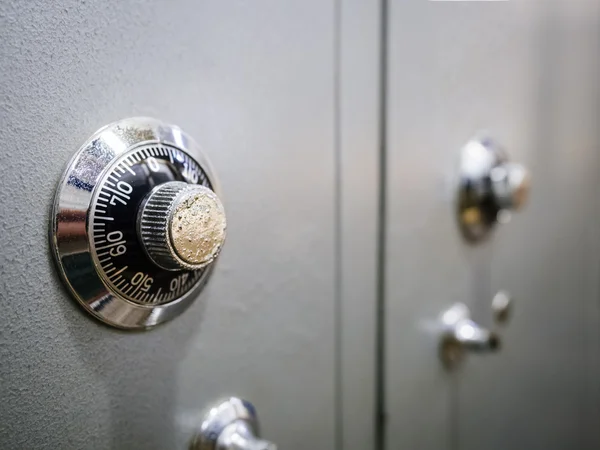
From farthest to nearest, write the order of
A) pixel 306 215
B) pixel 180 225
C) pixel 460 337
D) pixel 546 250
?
pixel 546 250
pixel 460 337
pixel 306 215
pixel 180 225

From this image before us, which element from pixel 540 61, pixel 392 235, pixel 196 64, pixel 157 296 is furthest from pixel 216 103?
pixel 540 61

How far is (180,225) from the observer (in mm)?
274

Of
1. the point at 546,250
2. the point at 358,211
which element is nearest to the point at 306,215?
the point at 358,211

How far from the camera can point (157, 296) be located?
304mm

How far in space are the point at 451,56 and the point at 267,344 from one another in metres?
0.44

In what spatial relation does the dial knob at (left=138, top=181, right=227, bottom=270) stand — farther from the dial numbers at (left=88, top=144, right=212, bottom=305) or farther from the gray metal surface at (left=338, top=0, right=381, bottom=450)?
the gray metal surface at (left=338, top=0, right=381, bottom=450)

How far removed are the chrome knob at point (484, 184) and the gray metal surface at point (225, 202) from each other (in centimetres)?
25

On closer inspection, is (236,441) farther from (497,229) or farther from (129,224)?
(497,229)

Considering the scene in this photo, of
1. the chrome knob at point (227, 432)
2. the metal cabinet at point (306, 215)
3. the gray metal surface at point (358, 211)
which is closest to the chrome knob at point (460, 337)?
the metal cabinet at point (306, 215)

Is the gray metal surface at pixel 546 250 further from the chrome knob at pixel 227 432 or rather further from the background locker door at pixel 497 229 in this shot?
the chrome knob at pixel 227 432

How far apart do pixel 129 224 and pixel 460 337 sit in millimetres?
494

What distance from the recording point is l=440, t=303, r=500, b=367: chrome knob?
60cm

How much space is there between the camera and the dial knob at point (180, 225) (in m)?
0.27

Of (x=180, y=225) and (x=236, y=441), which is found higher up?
(x=180, y=225)
